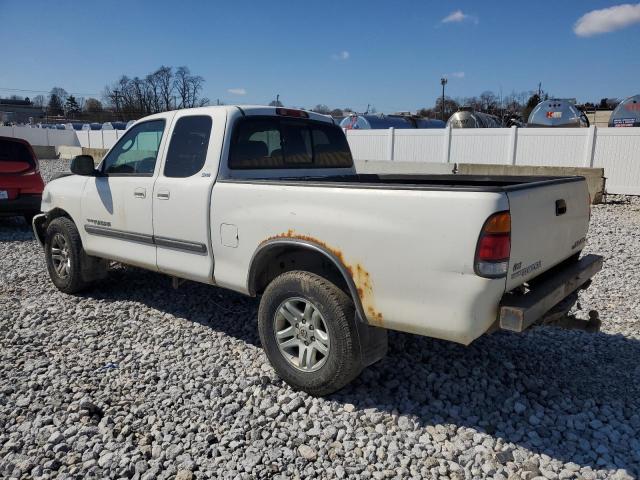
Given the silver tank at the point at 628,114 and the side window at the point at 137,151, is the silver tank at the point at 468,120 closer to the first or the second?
the silver tank at the point at 628,114

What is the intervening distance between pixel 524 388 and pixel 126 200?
12.3 feet

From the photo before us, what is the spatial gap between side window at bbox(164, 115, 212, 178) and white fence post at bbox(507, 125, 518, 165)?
14.8 m

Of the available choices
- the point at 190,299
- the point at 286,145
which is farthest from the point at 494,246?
the point at 190,299

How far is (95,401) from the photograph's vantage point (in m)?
3.47

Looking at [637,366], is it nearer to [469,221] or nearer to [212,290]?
[469,221]

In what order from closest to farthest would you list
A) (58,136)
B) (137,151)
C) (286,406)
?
(286,406) → (137,151) → (58,136)

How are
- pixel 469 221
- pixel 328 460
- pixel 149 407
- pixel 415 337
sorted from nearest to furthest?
pixel 469 221 → pixel 328 460 → pixel 149 407 → pixel 415 337

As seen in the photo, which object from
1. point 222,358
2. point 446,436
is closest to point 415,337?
point 446,436

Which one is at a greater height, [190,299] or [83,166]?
[83,166]

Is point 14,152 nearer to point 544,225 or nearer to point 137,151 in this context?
point 137,151

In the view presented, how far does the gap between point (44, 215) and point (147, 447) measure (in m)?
4.06

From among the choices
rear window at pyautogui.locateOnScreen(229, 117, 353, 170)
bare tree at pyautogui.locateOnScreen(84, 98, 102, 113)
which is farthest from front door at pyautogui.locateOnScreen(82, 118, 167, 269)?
bare tree at pyautogui.locateOnScreen(84, 98, 102, 113)

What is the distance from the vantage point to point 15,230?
9914 millimetres

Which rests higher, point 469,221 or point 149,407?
point 469,221
